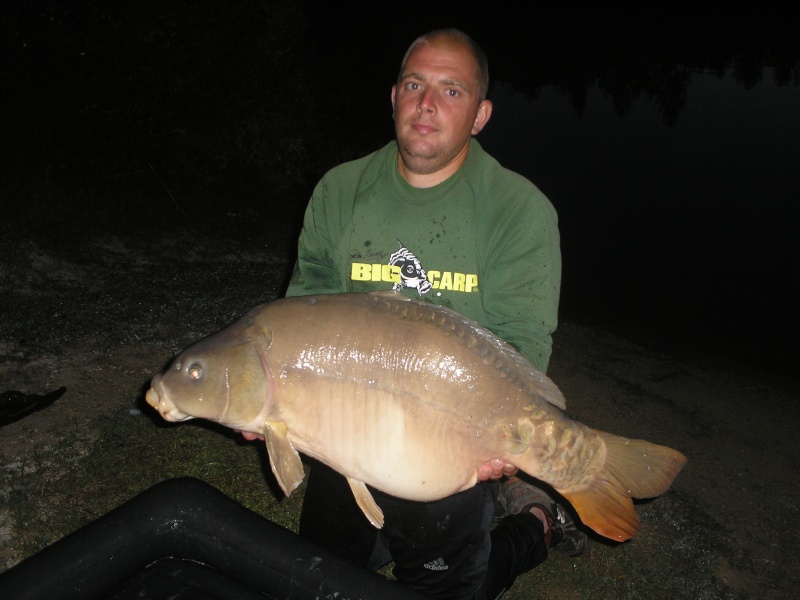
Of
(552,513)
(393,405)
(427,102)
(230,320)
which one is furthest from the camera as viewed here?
(230,320)

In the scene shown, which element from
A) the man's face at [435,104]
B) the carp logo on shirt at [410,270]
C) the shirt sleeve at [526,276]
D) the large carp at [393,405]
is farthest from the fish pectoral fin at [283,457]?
the man's face at [435,104]

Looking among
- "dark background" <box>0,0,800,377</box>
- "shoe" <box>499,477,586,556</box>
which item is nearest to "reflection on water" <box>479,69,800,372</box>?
"dark background" <box>0,0,800,377</box>

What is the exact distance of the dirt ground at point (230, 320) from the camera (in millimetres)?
2518

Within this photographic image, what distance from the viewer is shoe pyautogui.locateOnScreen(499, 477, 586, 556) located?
7.72 ft

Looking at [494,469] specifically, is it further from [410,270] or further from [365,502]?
[410,270]

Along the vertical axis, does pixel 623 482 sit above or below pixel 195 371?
below

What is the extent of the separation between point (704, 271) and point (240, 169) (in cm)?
592

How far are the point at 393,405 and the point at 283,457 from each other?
11.9 inches

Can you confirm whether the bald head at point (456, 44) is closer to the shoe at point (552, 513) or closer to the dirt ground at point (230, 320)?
the shoe at point (552, 513)

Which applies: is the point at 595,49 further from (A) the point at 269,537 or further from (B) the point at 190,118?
(A) the point at 269,537

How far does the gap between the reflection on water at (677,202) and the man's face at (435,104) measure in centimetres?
493

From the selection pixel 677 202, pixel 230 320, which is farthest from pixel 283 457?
pixel 677 202

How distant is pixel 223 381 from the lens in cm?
158

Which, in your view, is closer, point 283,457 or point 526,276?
point 283,457
